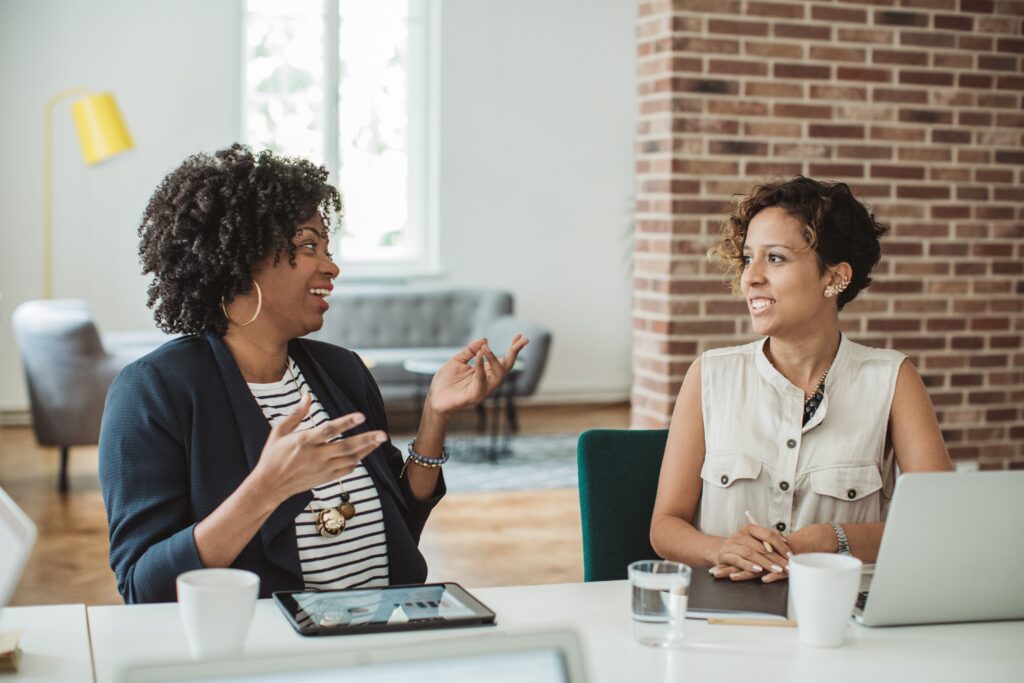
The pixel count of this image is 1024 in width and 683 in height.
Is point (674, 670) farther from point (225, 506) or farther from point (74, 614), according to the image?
point (74, 614)

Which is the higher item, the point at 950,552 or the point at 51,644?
the point at 950,552

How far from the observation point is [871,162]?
4043 millimetres

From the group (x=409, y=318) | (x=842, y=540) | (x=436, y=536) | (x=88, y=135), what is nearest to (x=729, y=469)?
(x=842, y=540)

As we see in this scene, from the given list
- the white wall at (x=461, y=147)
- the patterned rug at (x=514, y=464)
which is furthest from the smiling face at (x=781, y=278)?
the white wall at (x=461, y=147)

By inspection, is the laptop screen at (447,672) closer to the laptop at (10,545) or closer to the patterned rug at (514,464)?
the laptop at (10,545)

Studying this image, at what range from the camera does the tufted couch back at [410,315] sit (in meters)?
7.68

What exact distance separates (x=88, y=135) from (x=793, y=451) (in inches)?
239

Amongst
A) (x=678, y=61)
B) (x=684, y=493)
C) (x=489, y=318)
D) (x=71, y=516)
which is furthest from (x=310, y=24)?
(x=684, y=493)

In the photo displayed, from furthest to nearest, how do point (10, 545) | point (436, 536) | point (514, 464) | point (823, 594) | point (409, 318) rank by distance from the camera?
point (409, 318) → point (514, 464) → point (436, 536) → point (823, 594) → point (10, 545)

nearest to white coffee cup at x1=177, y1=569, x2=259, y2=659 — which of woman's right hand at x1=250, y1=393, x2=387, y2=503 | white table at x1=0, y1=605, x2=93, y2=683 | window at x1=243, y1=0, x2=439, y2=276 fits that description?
white table at x1=0, y1=605, x2=93, y2=683

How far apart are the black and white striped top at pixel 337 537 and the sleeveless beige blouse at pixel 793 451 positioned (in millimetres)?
579

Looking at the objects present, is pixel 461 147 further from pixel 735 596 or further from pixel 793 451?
pixel 735 596

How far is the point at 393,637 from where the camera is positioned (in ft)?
4.98

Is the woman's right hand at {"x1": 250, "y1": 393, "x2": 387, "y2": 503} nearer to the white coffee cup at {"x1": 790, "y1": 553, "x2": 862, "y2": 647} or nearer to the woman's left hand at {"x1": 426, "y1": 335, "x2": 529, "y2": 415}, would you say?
the woman's left hand at {"x1": 426, "y1": 335, "x2": 529, "y2": 415}
